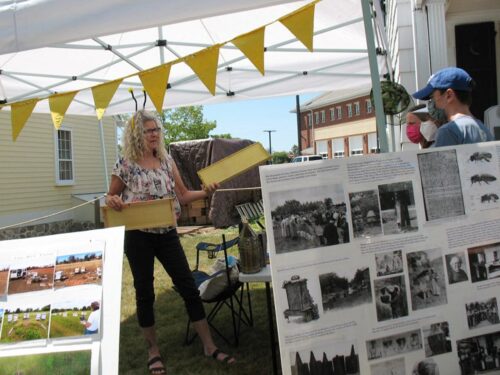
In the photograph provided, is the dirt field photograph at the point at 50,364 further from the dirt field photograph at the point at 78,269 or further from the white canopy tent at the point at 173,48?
the white canopy tent at the point at 173,48

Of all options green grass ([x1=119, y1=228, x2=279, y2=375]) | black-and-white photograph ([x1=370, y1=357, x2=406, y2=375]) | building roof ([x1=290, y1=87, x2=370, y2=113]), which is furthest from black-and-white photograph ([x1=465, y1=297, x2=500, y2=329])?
building roof ([x1=290, y1=87, x2=370, y2=113])

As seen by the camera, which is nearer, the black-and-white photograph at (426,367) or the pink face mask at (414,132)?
the black-and-white photograph at (426,367)

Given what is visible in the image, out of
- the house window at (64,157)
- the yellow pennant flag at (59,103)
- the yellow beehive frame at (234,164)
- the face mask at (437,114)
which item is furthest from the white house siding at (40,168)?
the face mask at (437,114)

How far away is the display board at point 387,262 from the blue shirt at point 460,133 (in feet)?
0.48

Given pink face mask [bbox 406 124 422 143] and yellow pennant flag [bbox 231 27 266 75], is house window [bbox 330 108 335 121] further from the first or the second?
yellow pennant flag [bbox 231 27 266 75]

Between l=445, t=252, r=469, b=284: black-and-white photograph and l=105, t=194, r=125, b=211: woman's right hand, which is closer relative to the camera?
l=445, t=252, r=469, b=284: black-and-white photograph

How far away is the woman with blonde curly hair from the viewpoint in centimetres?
248

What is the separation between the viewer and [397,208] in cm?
163

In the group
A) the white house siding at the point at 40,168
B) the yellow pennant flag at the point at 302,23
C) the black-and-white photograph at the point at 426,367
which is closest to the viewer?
the black-and-white photograph at the point at 426,367

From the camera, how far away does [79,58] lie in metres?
4.50

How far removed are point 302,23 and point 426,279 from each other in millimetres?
1457

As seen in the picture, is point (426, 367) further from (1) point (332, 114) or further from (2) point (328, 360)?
(1) point (332, 114)

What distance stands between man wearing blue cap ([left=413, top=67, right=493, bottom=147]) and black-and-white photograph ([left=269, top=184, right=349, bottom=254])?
71 centimetres

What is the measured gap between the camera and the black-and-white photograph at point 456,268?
165cm
